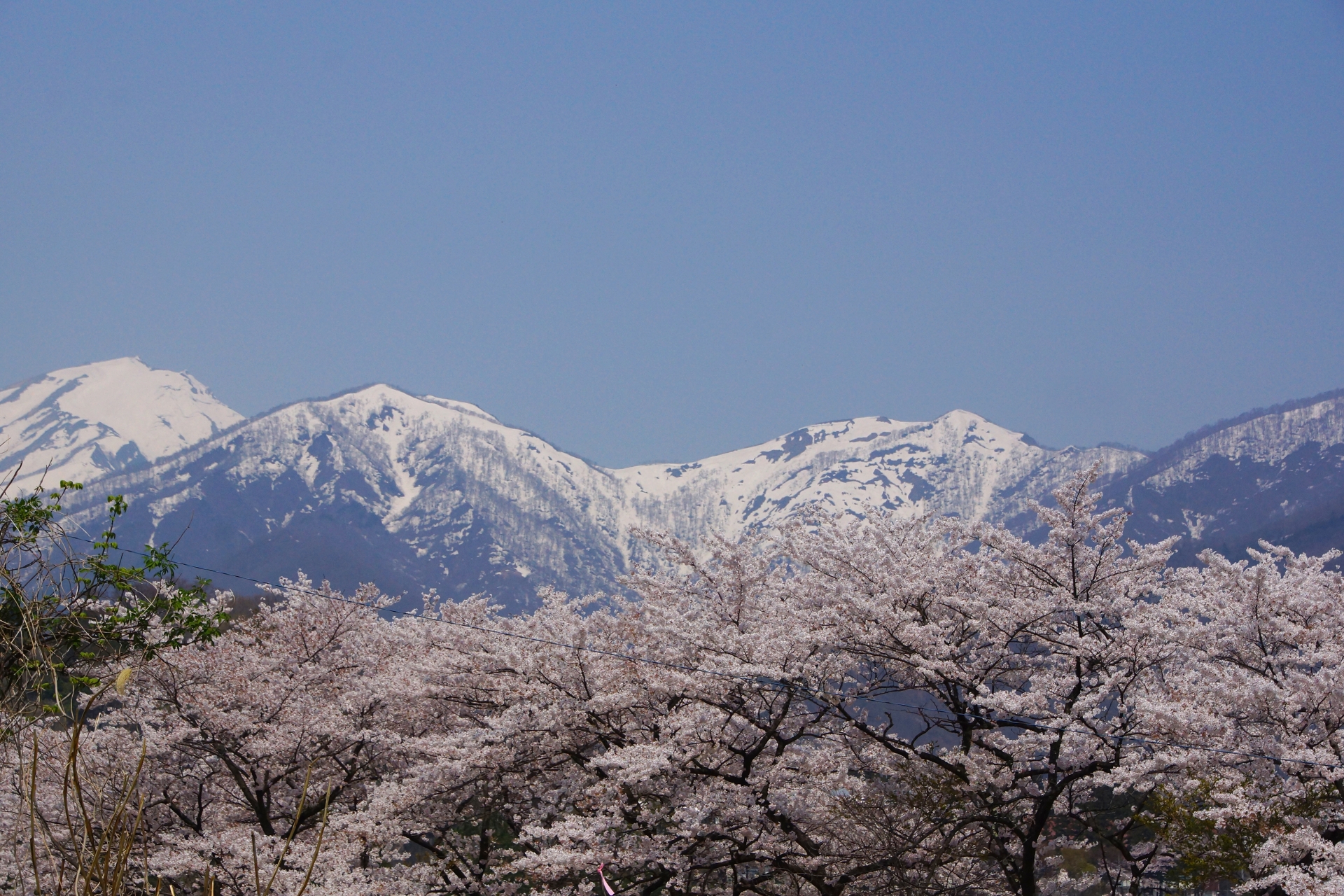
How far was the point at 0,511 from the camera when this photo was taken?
905 centimetres

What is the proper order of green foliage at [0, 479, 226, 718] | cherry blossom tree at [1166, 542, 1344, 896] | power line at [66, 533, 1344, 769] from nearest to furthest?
green foliage at [0, 479, 226, 718]
cherry blossom tree at [1166, 542, 1344, 896]
power line at [66, 533, 1344, 769]

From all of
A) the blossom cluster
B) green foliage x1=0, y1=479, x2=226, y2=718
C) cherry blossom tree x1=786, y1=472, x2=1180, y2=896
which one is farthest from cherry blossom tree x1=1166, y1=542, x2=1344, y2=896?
green foliage x1=0, y1=479, x2=226, y2=718

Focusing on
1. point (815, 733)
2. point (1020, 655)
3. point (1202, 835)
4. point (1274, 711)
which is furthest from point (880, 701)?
point (1274, 711)

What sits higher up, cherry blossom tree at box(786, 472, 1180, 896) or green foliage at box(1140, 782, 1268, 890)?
cherry blossom tree at box(786, 472, 1180, 896)

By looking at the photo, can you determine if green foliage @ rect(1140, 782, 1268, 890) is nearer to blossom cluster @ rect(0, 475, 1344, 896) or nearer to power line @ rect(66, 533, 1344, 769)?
blossom cluster @ rect(0, 475, 1344, 896)

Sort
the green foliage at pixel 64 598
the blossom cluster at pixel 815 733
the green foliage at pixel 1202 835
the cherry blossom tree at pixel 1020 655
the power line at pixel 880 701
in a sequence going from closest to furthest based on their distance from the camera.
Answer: the green foliage at pixel 64 598
the power line at pixel 880 701
the green foliage at pixel 1202 835
the blossom cluster at pixel 815 733
the cherry blossom tree at pixel 1020 655

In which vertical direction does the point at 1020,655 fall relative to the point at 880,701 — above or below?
above

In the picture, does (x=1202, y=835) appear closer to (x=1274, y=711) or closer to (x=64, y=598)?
(x=1274, y=711)

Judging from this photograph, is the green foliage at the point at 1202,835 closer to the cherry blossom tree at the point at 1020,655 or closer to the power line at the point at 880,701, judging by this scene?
the cherry blossom tree at the point at 1020,655

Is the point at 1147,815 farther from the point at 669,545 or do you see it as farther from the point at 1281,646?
the point at 669,545

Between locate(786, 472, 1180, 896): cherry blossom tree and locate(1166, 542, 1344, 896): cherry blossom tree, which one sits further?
locate(786, 472, 1180, 896): cherry blossom tree

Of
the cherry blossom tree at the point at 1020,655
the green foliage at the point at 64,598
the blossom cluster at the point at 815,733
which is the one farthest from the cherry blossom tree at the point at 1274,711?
the green foliage at the point at 64,598

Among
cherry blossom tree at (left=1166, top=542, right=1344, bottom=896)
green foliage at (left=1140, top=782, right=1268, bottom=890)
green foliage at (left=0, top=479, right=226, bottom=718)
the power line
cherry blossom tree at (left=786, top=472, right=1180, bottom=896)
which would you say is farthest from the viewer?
cherry blossom tree at (left=786, top=472, right=1180, bottom=896)

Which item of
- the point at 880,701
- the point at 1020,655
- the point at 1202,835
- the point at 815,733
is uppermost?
the point at 1020,655
